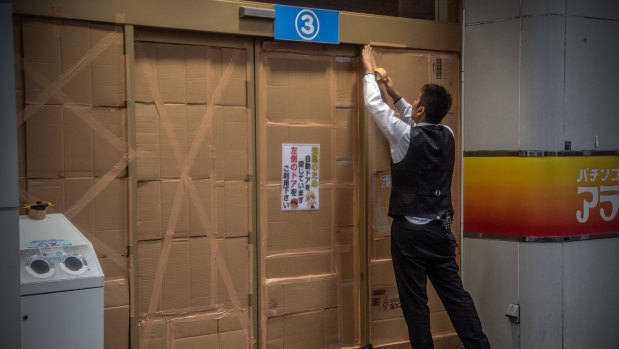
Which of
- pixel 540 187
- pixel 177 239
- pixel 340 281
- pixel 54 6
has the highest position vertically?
pixel 54 6

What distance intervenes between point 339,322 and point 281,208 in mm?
893

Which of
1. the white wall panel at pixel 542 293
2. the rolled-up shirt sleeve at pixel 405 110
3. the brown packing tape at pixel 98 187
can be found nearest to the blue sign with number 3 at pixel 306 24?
the rolled-up shirt sleeve at pixel 405 110

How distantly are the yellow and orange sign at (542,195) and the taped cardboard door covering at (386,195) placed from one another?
1.77 feet

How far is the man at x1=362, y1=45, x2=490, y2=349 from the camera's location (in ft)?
10.9

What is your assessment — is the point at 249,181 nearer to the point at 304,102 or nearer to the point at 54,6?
the point at 304,102

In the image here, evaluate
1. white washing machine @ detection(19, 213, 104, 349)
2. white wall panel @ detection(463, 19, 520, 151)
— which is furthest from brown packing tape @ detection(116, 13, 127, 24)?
white wall panel @ detection(463, 19, 520, 151)

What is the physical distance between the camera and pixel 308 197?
3678 millimetres

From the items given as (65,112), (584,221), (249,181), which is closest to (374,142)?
(249,181)

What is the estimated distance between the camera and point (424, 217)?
10.9 ft

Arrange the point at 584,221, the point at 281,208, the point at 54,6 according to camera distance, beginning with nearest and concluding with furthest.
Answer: the point at 54,6 → the point at 281,208 → the point at 584,221

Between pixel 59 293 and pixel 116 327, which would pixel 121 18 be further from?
pixel 116 327

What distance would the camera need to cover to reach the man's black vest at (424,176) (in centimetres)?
332

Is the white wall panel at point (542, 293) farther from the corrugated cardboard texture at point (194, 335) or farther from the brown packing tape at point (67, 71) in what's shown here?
the brown packing tape at point (67, 71)

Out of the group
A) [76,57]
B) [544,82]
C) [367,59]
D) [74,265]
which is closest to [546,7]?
[544,82]
